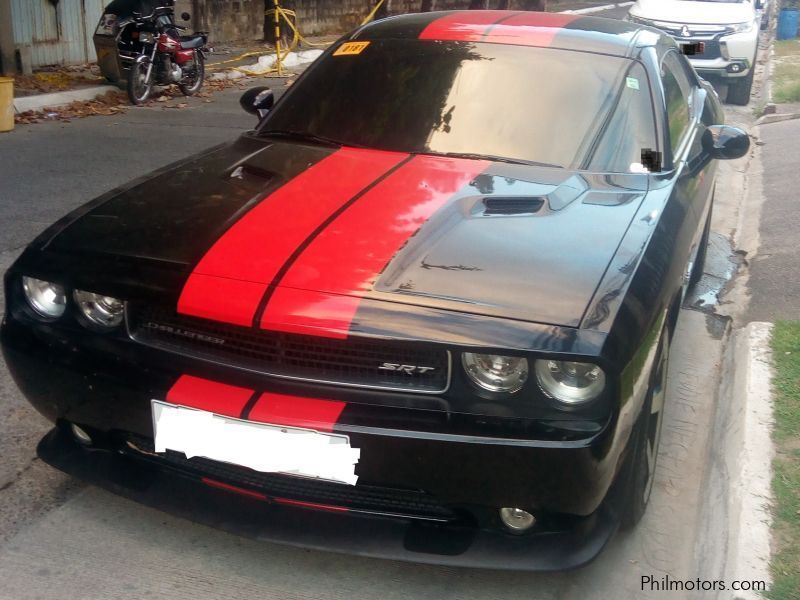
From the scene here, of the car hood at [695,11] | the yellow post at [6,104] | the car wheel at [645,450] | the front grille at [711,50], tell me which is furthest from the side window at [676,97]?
the car hood at [695,11]

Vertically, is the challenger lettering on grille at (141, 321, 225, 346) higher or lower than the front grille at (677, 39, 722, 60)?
higher

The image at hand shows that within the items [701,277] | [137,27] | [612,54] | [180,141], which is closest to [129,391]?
[612,54]

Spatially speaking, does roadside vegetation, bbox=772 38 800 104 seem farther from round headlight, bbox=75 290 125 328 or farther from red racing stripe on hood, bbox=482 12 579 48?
round headlight, bbox=75 290 125 328

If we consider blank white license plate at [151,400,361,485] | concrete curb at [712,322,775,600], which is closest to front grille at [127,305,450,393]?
blank white license plate at [151,400,361,485]

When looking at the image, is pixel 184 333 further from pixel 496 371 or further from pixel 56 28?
pixel 56 28

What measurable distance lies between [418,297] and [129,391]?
2.78ft

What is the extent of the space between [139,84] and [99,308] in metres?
9.35

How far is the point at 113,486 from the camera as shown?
9.20 feet

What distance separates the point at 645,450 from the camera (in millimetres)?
2986

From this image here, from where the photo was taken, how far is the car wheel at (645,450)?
2.90 meters

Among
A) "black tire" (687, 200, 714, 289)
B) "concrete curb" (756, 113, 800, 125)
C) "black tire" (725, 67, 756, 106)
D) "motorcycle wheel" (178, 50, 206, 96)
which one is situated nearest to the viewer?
"black tire" (687, 200, 714, 289)

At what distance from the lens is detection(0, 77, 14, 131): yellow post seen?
9.45 m

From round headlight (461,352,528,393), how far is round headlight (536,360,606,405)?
5 centimetres

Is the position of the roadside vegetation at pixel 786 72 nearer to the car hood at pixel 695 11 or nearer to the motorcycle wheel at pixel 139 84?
the car hood at pixel 695 11
